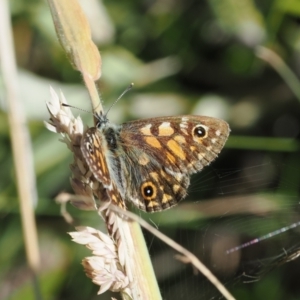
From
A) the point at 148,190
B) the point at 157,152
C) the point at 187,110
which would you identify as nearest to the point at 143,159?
the point at 157,152

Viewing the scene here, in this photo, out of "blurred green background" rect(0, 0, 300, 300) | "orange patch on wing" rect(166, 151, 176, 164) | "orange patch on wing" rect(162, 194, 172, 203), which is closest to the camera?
"orange patch on wing" rect(162, 194, 172, 203)

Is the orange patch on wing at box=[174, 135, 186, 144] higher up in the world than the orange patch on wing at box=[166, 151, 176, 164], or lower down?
higher up

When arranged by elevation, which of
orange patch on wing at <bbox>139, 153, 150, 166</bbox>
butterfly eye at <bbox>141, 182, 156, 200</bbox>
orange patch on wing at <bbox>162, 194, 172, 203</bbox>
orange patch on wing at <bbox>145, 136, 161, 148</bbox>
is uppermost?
orange patch on wing at <bbox>145, 136, 161, 148</bbox>

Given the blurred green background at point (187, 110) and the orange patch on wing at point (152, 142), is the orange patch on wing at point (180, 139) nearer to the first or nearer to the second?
the orange patch on wing at point (152, 142)

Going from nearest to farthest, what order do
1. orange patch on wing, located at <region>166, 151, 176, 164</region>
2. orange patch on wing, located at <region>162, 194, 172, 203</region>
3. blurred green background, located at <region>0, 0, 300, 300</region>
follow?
orange patch on wing, located at <region>162, 194, 172, 203</region> → orange patch on wing, located at <region>166, 151, 176, 164</region> → blurred green background, located at <region>0, 0, 300, 300</region>

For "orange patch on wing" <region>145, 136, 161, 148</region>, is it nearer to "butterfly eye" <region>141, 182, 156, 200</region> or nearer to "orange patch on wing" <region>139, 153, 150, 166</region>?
"orange patch on wing" <region>139, 153, 150, 166</region>

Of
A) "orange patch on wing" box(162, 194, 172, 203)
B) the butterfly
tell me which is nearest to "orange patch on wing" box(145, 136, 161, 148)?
the butterfly

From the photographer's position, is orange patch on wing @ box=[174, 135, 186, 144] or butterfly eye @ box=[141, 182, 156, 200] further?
orange patch on wing @ box=[174, 135, 186, 144]

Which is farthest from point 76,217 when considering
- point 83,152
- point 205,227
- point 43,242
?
point 83,152
